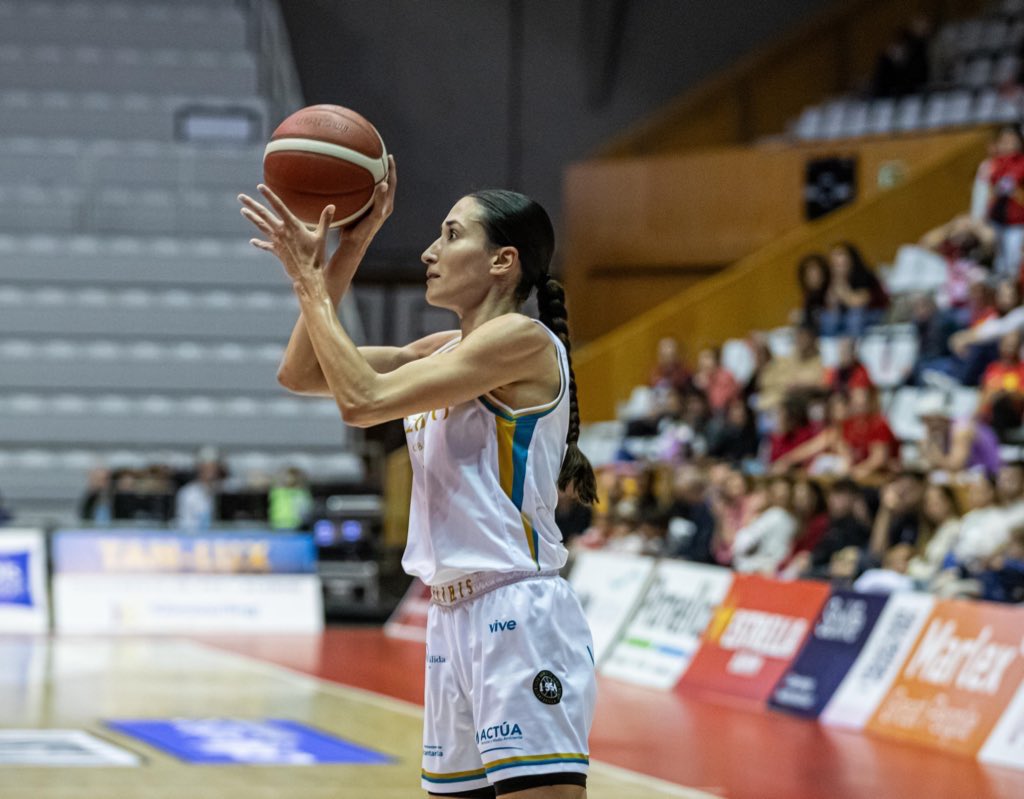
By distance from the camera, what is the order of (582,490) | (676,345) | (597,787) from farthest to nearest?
(676,345) < (597,787) < (582,490)

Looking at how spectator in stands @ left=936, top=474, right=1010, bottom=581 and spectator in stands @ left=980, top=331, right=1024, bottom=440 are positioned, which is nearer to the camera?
spectator in stands @ left=936, top=474, right=1010, bottom=581

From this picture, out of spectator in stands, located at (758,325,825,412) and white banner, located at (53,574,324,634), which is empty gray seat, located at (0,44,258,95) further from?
spectator in stands, located at (758,325,825,412)

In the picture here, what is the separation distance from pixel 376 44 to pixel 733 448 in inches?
420

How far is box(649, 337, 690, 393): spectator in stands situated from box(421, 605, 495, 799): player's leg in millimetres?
11464

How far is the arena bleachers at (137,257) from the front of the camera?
61.0 ft

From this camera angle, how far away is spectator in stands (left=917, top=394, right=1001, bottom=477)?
10.6 m

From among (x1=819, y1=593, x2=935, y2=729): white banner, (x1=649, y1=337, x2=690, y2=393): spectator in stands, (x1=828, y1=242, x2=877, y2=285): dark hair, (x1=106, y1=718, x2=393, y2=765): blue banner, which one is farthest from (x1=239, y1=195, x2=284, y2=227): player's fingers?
(x1=649, y1=337, x2=690, y2=393): spectator in stands

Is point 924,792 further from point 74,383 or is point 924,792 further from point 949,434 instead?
point 74,383

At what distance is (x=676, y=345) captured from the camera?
16.6m

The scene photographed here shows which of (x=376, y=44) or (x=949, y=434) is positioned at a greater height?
(x=376, y=44)

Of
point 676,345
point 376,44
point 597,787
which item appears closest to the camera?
point 597,787

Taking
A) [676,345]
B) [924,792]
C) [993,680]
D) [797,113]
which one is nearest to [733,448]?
[676,345]

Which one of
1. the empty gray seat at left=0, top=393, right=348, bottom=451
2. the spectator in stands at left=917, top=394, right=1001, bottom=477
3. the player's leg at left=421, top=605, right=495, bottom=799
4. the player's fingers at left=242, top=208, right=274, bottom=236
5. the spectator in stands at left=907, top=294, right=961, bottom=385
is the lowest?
the empty gray seat at left=0, top=393, right=348, bottom=451

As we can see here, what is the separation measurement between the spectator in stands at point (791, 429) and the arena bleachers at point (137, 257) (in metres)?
6.60
